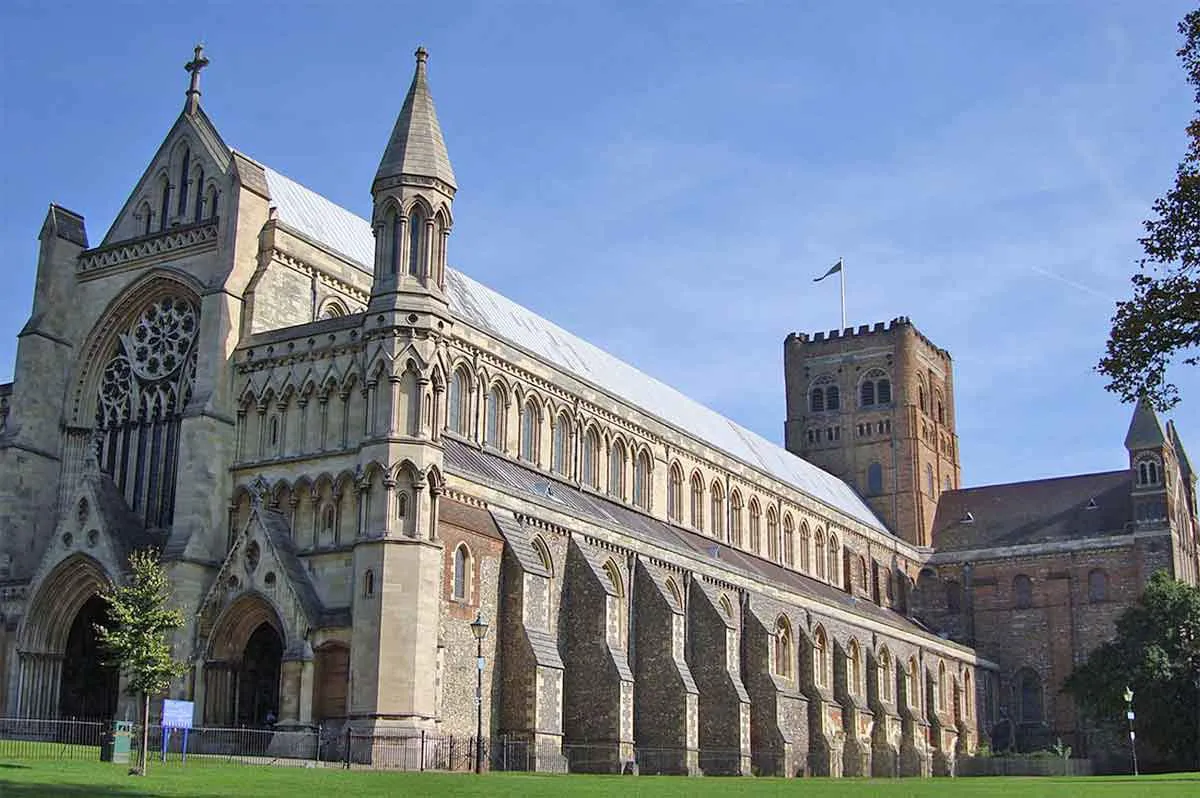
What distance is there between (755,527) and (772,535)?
1.95 meters

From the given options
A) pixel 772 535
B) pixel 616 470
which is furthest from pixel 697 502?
pixel 772 535

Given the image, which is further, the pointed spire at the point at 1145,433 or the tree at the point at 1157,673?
the pointed spire at the point at 1145,433

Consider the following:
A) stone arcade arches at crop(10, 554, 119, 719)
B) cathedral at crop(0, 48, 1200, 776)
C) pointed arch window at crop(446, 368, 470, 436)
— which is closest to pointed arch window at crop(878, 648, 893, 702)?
cathedral at crop(0, 48, 1200, 776)

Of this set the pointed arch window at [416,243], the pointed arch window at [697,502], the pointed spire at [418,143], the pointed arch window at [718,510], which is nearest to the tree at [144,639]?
the pointed arch window at [416,243]

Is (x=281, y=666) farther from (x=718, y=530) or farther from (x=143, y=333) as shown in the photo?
(x=718, y=530)

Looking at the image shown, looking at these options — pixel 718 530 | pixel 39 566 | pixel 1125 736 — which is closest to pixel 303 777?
pixel 39 566

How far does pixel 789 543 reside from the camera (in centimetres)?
7950

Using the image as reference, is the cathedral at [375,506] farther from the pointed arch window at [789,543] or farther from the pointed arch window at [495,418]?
the pointed arch window at [789,543]

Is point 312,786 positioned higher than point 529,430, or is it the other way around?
point 529,430

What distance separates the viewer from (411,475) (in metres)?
43.8

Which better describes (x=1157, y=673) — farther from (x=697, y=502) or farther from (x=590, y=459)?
(x=590, y=459)

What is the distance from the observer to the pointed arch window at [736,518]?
73875 millimetres

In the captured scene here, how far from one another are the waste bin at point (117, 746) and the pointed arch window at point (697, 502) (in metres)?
38.2

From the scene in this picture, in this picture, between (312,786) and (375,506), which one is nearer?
(312,786)
